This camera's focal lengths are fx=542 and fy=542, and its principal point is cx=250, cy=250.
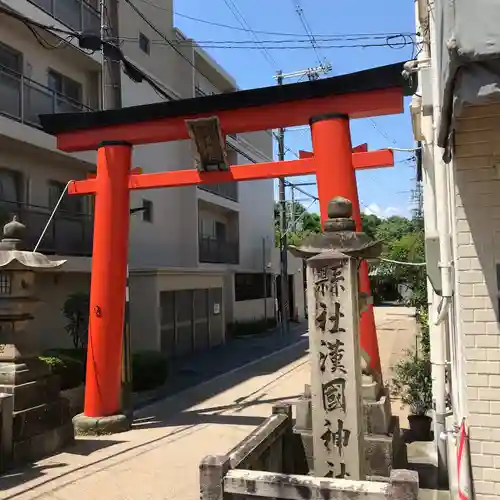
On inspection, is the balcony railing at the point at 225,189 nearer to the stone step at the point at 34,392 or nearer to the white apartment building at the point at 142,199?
the white apartment building at the point at 142,199

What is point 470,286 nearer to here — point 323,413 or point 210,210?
point 323,413

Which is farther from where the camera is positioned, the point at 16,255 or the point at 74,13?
the point at 74,13

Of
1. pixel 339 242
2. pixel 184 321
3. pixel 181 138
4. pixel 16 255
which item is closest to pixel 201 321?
pixel 184 321

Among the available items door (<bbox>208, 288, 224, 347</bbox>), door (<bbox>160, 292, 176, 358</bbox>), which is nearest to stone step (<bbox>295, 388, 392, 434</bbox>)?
door (<bbox>160, 292, 176, 358</bbox>)

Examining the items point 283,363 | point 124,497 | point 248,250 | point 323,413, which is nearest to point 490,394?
point 323,413

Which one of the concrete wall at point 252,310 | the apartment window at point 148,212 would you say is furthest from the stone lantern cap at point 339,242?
the concrete wall at point 252,310

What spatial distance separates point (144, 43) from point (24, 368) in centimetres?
1498

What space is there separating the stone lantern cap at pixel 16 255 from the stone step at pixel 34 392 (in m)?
1.74

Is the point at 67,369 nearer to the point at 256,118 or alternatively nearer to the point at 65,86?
the point at 256,118

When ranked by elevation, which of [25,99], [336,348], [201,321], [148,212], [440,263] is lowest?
[201,321]

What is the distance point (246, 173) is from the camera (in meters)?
9.45

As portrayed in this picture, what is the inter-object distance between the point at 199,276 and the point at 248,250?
8642 millimetres

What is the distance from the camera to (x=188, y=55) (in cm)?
2250

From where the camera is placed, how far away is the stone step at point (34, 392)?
7.73 m
